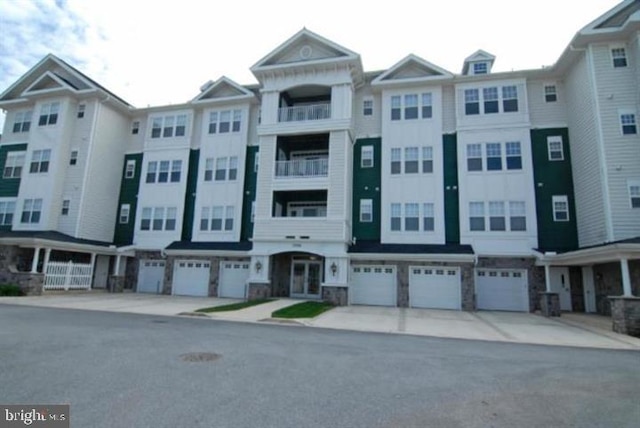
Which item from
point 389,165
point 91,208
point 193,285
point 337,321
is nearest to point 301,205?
point 389,165

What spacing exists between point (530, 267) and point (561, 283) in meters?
1.84

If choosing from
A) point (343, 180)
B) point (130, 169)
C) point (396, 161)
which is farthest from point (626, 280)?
point (130, 169)

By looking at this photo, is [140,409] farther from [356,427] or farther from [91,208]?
[91,208]

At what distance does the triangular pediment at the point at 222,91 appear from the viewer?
24953 millimetres

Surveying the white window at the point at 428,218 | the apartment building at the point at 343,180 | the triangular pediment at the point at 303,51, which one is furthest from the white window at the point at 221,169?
the white window at the point at 428,218

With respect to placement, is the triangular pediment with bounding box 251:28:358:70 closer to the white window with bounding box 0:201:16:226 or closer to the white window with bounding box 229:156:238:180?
the white window with bounding box 229:156:238:180

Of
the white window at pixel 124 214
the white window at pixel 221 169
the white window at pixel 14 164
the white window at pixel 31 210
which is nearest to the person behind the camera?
the white window at pixel 31 210

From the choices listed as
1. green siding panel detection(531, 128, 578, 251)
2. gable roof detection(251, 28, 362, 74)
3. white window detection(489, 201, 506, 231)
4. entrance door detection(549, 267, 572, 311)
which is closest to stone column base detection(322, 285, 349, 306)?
white window detection(489, 201, 506, 231)

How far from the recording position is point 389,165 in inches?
864

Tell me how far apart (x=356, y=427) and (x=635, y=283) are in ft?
55.7

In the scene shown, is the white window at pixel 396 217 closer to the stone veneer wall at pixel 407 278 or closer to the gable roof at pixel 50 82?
the stone veneer wall at pixel 407 278

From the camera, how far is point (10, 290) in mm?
18766

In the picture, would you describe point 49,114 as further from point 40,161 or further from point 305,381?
point 305,381

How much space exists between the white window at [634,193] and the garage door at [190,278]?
866 inches
